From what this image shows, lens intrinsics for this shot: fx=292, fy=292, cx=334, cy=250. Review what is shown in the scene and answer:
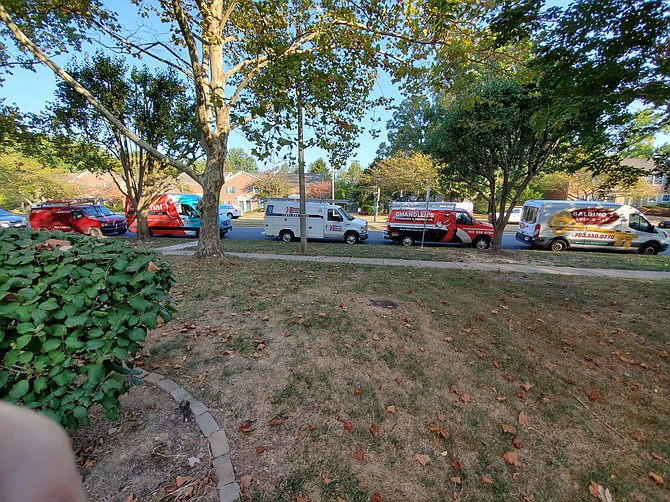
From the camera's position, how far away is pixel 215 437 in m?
2.31

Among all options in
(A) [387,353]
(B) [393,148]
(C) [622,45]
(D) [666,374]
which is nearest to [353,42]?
(C) [622,45]

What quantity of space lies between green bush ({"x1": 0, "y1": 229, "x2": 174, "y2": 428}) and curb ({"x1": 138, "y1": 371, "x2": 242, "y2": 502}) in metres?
0.73

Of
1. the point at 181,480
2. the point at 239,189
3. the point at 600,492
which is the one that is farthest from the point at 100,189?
the point at 600,492

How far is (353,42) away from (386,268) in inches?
227

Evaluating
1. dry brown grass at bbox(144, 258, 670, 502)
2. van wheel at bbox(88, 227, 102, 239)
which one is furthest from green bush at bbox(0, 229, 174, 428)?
dry brown grass at bbox(144, 258, 670, 502)

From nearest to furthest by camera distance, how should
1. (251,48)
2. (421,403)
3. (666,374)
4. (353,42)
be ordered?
1. (421,403)
2. (666,374)
3. (251,48)
4. (353,42)

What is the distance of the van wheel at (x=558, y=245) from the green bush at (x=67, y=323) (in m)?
17.3

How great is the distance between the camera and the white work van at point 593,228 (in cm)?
1362

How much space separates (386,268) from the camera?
27.1ft

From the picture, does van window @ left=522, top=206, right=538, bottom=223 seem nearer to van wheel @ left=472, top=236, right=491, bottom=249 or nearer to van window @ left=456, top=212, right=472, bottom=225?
van wheel @ left=472, top=236, right=491, bottom=249

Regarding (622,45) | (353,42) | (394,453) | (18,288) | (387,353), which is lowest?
(394,453)

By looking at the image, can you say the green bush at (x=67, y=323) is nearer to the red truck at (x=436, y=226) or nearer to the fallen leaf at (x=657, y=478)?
the fallen leaf at (x=657, y=478)

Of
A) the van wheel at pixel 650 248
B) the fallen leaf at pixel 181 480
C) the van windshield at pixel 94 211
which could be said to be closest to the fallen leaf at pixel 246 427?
the fallen leaf at pixel 181 480

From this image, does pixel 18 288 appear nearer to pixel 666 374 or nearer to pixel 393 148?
pixel 666 374
